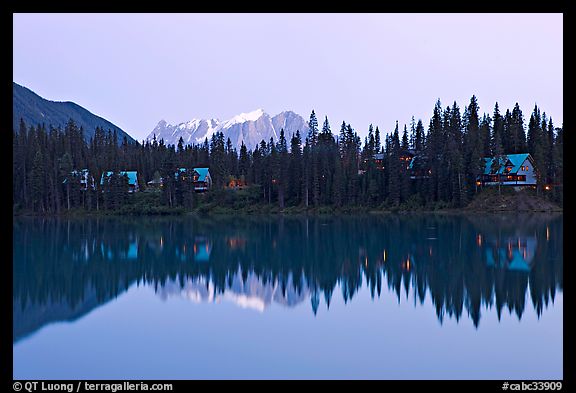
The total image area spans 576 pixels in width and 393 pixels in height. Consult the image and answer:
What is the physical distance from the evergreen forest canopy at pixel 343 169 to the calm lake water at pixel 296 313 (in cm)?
5615

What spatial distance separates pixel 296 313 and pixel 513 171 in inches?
3405

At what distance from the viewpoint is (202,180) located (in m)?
130

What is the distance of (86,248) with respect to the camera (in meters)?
49.8

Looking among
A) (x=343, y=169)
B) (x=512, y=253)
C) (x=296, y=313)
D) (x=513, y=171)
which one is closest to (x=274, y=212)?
(x=343, y=169)

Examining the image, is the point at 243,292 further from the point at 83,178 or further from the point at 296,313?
the point at 83,178

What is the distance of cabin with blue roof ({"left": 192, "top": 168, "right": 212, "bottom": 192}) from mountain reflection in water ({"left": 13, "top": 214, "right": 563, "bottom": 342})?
235 ft

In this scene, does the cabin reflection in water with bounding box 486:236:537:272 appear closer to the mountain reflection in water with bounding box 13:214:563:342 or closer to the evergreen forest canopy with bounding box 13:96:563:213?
the mountain reflection in water with bounding box 13:214:563:342

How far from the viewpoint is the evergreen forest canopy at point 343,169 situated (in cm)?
9919

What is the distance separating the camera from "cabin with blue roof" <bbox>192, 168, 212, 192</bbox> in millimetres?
128825

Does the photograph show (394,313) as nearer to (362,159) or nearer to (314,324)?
(314,324)

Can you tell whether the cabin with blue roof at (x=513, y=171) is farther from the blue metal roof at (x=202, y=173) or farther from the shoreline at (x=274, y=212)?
the blue metal roof at (x=202, y=173)

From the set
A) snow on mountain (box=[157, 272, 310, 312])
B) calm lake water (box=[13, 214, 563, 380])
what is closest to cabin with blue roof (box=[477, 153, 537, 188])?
calm lake water (box=[13, 214, 563, 380])

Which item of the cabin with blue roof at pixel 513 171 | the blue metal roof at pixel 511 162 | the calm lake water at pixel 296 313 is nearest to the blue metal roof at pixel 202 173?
the cabin with blue roof at pixel 513 171
